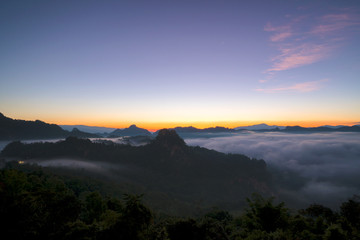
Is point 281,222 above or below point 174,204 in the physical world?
Result: above

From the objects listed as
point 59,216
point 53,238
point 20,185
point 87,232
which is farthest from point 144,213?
point 20,185

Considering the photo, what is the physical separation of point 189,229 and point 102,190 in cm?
15526

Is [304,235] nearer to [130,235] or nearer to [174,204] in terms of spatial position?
[130,235]

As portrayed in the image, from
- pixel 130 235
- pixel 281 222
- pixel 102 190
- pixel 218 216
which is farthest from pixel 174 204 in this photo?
pixel 130 235

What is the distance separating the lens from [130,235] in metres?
16.9

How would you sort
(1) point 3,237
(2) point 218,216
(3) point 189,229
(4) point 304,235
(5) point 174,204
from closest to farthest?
(1) point 3,237, (3) point 189,229, (4) point 304,235, (2) point 218,216, (5) point 174,204

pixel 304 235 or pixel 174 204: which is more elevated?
pixel 304 235

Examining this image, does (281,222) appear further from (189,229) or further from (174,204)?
(174,204)

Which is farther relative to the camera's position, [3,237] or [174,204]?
[174,204]

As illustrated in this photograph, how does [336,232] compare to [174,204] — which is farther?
[174,204]

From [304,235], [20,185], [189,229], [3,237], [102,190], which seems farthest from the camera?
[102,190]

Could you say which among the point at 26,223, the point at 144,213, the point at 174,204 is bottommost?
the point at 174,204

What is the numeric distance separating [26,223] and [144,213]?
1061cm

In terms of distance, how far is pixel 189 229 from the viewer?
24672 mm
